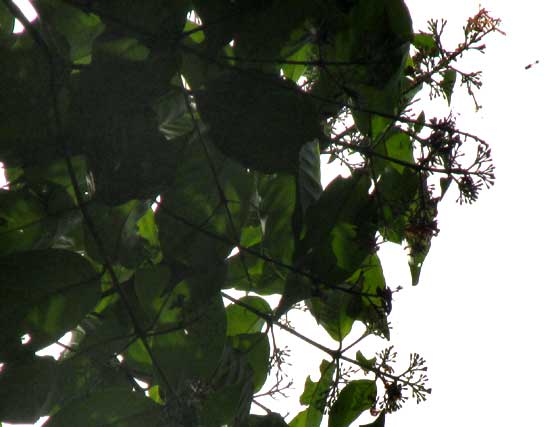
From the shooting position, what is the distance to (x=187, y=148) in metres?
0.69

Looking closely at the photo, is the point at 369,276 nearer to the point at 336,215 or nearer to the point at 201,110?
the point at 336,215

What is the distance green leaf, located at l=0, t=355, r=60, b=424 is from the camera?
70 centimetres

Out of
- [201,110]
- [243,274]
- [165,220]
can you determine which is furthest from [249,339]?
[201,110]

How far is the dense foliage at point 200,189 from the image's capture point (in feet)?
2.01

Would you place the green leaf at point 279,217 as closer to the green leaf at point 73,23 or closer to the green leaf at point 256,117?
the green leaf at point 256,117

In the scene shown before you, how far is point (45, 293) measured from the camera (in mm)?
671

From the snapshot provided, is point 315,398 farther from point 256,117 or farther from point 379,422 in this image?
point 256,117

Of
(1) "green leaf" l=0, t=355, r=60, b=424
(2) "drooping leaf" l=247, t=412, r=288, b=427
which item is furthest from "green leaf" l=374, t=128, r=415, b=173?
(1) "green leaf" l=0, t=355, r=60, b=424

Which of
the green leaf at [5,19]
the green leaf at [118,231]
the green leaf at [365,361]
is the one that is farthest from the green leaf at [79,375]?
the green leaf at [5,19]

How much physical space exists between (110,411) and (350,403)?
0.75 feet

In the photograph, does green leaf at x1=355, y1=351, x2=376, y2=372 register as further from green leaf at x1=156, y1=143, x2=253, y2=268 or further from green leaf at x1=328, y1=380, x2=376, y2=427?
green leaf at x1=156, y1=143, x2=253, y2=268

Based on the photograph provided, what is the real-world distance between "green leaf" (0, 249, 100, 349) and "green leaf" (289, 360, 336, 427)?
25 centimetres

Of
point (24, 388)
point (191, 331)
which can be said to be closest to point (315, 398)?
point (191, 331)

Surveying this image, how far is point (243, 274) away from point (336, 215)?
0.18 meters
